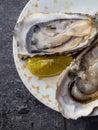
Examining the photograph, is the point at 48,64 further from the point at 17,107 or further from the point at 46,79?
the point at 17,107

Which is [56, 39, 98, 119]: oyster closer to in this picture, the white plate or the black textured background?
the white plate

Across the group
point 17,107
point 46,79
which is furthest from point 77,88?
point 17,107

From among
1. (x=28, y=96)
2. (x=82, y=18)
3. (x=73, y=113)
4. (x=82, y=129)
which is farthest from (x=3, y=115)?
(x=82, y=18)

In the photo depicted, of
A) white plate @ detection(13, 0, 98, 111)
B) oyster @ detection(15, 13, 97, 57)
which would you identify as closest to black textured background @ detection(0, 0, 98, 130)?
white plate @ detection(13, 0, 98, 111)

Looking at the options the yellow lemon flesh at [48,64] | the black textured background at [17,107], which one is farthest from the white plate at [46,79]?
the black textured background at [17,107]

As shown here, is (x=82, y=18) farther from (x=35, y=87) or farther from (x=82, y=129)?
(x=82, y=129)

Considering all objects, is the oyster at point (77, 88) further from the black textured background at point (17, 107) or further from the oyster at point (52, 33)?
the black textured background at point (17, 107)
